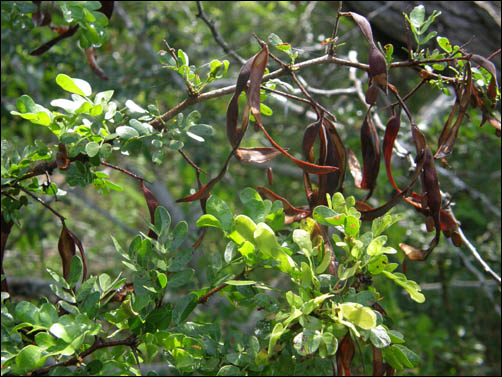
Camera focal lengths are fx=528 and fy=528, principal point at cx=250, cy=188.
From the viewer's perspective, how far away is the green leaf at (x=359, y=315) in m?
0.70

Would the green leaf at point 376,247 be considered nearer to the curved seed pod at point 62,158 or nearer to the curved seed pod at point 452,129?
the curved seed pod at point 452,129

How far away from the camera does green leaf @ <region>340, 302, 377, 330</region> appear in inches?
27.6

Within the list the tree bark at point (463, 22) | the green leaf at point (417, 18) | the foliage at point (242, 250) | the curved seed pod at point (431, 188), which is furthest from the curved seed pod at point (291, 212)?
the tree bark at point (463, 22)

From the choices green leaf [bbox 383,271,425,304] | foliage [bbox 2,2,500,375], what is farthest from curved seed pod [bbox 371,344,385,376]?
green leaf [bbox 383,271,425,304]

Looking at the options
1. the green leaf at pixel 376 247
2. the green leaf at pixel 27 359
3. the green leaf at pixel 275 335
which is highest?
the green leaf at pixel 376 247

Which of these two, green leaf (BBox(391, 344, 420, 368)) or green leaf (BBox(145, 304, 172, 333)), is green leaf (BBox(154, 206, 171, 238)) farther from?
green leaf (BBox(391, 344, 420, 368))

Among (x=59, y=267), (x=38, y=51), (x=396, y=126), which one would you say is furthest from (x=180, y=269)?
(x=59, y=267)

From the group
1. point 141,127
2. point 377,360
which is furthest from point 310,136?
point 377,360

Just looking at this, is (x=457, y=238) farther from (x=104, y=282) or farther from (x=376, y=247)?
(x=104, y=282)

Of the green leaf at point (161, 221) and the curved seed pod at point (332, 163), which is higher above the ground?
the curved seed pod at point (332, 163)

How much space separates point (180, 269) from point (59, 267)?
2317 millimetres

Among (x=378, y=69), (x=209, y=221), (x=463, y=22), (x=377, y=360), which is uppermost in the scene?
(x=378, y=69)

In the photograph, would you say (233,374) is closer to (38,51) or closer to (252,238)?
(252,238)

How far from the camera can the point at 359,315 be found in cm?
71
